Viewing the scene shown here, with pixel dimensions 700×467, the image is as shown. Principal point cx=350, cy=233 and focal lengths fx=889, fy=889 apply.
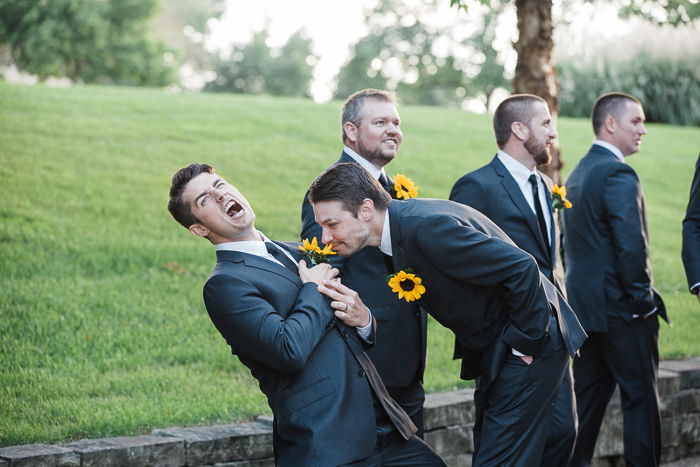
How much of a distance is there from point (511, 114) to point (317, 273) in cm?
224

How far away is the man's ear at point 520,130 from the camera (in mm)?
5664

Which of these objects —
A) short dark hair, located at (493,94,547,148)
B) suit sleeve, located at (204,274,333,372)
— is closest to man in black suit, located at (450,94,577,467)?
short dark hair, located at (493,94,547,148)

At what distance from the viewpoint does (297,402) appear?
381 cm

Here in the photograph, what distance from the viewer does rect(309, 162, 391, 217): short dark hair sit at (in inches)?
162

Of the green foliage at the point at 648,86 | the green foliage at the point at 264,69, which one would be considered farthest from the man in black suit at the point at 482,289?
the green foliage at the point at 264,69

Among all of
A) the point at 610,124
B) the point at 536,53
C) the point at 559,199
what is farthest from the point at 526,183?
the point at 536,53

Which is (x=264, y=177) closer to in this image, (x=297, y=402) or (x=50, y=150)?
(x=50, y=150)

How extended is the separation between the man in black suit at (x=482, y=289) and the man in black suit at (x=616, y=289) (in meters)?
1.61

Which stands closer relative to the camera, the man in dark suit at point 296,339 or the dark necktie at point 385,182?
the man in dark suit at point 296,339

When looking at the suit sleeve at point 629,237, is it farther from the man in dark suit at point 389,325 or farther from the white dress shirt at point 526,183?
the man in dark suit at point 389,325

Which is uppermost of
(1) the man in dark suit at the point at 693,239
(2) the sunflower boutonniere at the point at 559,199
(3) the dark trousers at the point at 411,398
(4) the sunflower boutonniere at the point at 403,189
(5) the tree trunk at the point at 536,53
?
(5) the tree trunk at the point at 536,53

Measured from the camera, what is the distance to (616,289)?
6195mm

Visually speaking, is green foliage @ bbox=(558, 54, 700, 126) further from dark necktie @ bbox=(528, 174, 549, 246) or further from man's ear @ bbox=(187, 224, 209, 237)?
man's ear @ bbox=(187, 224, 209, 237)

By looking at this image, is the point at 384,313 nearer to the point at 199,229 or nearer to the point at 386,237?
the point at 386,237
